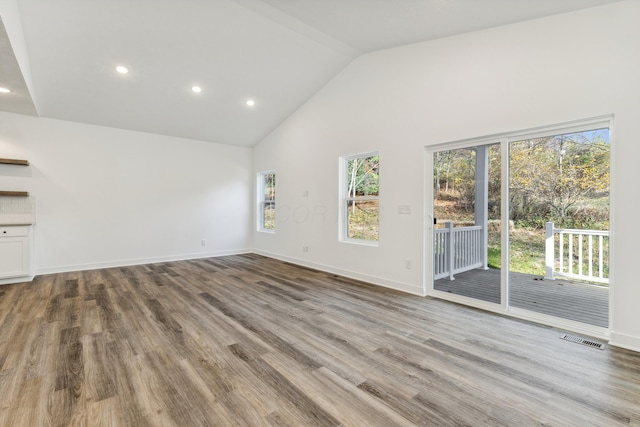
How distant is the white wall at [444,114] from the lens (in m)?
2.33

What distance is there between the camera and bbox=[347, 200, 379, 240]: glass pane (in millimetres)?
4375

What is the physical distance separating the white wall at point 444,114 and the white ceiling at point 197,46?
23 centimetres

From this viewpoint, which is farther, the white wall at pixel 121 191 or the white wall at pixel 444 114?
the white wall at pixel 121 191

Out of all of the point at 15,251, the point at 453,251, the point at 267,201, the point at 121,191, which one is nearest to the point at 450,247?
the point at 453,251

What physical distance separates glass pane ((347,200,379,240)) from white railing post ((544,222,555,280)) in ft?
6.74

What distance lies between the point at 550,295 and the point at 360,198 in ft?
8.81

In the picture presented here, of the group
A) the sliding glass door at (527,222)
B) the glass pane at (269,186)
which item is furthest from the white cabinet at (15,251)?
the sliding glass door at (527,222)

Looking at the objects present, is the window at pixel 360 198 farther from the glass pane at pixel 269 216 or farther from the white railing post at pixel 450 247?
the glass pane at pixel 269 216

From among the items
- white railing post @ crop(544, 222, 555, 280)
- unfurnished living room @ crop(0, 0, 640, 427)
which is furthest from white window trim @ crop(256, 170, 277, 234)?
white railing post @ crop(544, 222, 555, 280)

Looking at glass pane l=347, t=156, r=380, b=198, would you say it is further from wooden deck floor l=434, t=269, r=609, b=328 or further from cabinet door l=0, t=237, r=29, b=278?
cabinet door l=0, t=237, r=29, b=278

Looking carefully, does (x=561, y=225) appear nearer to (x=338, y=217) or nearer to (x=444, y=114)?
(x=444, y=114)

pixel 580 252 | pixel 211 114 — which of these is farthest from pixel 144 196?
pixel 580 252

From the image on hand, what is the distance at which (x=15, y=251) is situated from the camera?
4.22 m

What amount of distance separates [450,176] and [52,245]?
6535 mm
